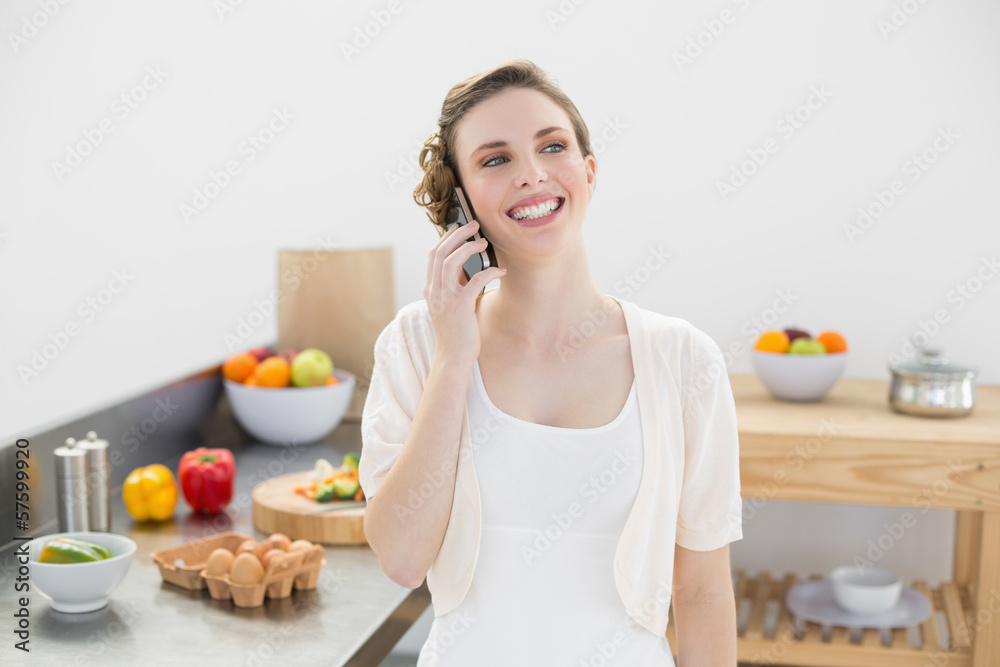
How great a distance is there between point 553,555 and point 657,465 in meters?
0.17

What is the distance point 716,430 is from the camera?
1196 mm

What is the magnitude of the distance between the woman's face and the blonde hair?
0.01m

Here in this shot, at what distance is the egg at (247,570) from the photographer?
1.46 m

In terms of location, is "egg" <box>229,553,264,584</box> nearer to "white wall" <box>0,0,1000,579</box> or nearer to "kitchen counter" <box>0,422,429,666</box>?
"kitchen counter" <box>0,422,429,666</box>

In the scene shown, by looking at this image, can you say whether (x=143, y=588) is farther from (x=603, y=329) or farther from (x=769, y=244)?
(x=769, y=244)

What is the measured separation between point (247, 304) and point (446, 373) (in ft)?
5.93

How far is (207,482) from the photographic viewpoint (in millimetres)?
1879

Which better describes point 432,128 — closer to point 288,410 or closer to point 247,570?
point 288,410

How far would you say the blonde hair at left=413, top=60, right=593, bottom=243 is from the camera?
4.02 feet

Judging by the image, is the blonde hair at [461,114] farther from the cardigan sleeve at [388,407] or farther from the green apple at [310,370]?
the green apple at [310,370]

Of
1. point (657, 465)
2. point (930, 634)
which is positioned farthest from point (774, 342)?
point (657, 465)

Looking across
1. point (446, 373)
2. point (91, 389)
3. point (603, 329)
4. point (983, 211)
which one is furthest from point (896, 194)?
point (91, 389)

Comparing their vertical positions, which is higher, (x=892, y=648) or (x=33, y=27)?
(x=33, y=27)

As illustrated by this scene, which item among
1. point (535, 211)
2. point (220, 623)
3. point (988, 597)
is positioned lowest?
point (988, 597)
